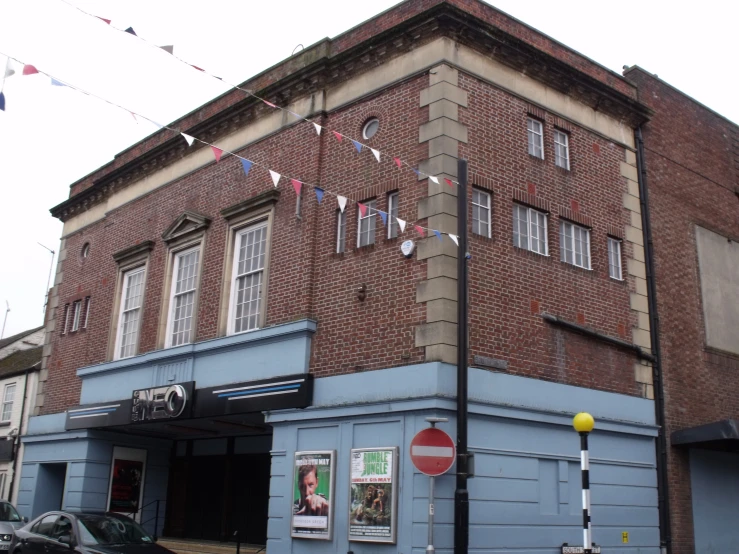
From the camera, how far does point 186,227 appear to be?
741 inches

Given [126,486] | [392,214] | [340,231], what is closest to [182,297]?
[340,231]

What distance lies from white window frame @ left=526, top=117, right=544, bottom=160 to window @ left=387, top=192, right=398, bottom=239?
3.05 meters

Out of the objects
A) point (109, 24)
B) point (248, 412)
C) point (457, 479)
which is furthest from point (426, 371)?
point (109, 24)

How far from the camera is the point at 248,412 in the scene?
15.2 meters

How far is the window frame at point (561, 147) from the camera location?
623 inches

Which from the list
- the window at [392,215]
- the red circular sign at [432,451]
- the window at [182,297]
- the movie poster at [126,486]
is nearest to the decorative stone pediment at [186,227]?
the window at [182,297]

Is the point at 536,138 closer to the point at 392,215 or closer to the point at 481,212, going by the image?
the point at 481,212

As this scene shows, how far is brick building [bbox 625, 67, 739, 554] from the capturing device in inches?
618

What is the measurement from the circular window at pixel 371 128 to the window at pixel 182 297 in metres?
5.51

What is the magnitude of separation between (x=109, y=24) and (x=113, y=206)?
1285 cm

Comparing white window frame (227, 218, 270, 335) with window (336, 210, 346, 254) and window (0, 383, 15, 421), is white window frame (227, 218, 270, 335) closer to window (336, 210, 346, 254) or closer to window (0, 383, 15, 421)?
window (336, 210, 346, 254)

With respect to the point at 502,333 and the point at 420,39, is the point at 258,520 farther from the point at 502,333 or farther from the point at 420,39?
the point at 420,39

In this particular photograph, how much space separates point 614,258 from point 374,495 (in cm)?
731

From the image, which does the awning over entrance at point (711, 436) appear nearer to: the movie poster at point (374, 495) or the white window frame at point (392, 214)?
the movie poster at point (374, 495)
